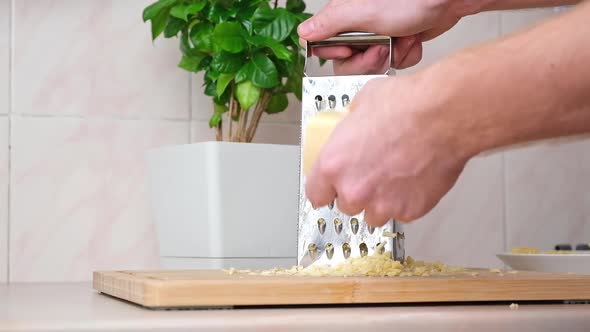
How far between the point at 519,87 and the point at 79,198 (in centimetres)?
101

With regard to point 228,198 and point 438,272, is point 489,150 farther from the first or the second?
point 228,198

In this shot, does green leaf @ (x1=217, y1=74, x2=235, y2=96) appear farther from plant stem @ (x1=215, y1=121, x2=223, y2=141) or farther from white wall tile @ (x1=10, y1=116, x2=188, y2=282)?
white wall tile @ (x1=10, y1=116, x2=188, y2=282)

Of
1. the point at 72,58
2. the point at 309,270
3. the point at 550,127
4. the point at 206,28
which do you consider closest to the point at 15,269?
the point at 72,58

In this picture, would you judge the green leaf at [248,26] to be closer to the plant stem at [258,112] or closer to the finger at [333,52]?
the plant stem at [258,112]

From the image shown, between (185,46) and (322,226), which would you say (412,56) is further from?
(185,46)

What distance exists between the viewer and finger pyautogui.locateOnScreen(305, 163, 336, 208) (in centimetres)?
69

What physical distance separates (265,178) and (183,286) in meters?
0.55

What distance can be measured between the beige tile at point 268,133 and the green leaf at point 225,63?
22 centimetres

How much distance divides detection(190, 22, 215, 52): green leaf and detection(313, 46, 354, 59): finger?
254 mm

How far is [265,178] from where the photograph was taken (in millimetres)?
1307

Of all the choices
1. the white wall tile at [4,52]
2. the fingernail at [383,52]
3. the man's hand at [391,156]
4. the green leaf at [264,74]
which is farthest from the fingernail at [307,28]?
the white wall tile at [4,52]

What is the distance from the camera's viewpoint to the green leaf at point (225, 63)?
1340 millimetres

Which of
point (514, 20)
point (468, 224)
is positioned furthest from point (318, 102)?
point (514, 20)

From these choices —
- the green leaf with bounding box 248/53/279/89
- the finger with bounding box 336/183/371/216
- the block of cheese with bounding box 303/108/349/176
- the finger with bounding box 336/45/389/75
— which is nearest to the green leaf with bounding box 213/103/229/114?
the green leaf with bounding box 248/53/279/89
